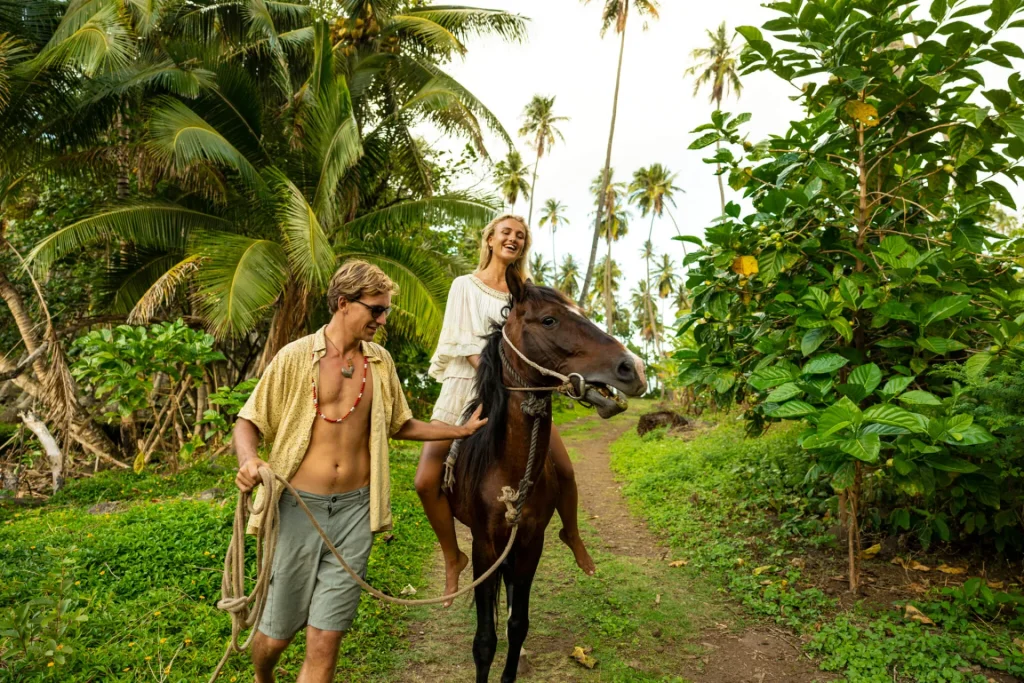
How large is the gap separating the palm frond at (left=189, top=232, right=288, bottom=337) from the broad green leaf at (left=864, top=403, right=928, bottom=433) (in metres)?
7.16

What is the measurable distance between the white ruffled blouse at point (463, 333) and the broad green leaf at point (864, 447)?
84.9 inches

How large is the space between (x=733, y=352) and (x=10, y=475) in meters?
9.62

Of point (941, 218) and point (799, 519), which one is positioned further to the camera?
point (799, 519)

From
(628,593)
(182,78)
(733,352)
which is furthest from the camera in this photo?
(182,78)

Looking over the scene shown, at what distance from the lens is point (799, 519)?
6008mm

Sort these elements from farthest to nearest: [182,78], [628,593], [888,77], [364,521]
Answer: [182,78] < [628,593] < [888,77] < [364,521]

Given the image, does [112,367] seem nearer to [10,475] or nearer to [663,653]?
[10,475]

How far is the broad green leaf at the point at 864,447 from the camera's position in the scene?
131 inches

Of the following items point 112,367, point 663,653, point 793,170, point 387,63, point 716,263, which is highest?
point 387,63

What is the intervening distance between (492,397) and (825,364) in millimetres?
2265

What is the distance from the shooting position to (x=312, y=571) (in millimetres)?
2570

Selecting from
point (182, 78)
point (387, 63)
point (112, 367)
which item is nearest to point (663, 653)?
point (112, 367)

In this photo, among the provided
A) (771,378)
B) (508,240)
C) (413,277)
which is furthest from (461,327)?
(413,277)

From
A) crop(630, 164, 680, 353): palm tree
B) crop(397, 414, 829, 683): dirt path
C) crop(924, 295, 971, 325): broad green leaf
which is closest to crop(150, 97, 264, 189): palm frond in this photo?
crop(397, 414, 829, 683): dirt path
